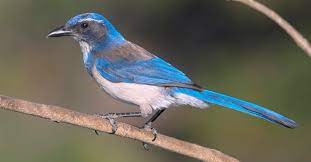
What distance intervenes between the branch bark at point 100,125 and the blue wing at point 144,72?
76 centimetres

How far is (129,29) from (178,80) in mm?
8371

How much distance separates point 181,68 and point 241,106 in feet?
23.8

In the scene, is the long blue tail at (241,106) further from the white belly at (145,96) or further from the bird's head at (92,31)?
the bird's head at (92,31)

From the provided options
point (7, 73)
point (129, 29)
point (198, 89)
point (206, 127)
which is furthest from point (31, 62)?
point (198, 89)

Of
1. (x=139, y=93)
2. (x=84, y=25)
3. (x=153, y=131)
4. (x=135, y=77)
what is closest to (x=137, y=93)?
(x=139, y=93)

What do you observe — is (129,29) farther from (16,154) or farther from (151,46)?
(16,154)

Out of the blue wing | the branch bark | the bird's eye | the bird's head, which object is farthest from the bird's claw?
the bird's eye

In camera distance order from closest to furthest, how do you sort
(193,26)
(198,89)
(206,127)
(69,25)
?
(198,89) → (69,25) → (206,127) → (193,26)

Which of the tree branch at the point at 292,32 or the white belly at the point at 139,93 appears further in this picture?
the white belly at the point at 139,93

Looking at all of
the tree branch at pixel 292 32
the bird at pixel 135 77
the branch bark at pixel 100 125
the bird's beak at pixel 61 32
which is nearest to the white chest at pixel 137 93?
the bird at pixel 135 77

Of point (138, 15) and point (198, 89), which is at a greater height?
point (138, 15)

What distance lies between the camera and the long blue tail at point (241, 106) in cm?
490

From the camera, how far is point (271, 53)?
1164cm

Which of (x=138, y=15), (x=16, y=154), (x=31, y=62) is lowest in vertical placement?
(x=16, y=154)
